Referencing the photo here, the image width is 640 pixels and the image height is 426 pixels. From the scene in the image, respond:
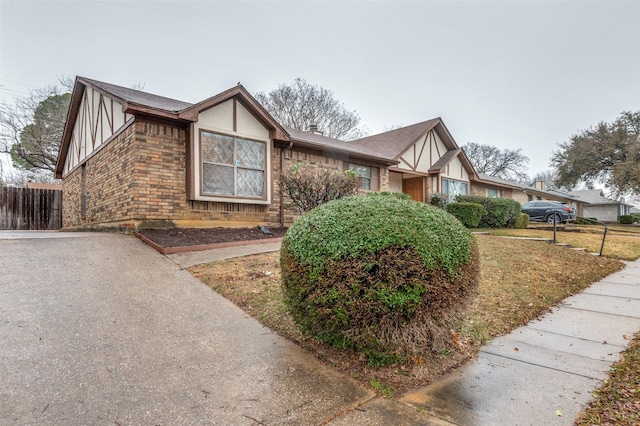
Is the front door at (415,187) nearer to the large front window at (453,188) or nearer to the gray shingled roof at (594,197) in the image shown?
the large front window at (453,188)

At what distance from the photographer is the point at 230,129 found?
8688 mm

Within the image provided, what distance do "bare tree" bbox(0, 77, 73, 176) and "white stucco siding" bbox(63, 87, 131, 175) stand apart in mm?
7585

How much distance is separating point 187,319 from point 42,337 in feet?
3.83

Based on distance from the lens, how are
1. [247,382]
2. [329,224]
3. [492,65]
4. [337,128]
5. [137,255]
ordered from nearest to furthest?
[247,382], [329,224], [137,255], [492,65], [337,128]

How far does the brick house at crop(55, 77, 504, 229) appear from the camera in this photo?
7.65 metres

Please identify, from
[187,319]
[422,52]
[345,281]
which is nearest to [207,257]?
[187,319]

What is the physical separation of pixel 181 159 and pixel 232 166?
1.27 metres

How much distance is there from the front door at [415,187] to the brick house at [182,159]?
4.73m

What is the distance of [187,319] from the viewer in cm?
336

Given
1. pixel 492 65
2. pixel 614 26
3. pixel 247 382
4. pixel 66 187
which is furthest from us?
pixel 66 187

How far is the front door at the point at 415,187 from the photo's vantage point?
1619 centimetres

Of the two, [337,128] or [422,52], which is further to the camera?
[337,128]

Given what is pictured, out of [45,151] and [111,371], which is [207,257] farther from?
[45,151]

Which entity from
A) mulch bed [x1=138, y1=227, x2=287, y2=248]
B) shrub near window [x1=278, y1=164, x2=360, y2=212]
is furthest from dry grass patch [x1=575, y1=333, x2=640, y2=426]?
shrub near window [x1=278, y1=164, x2=360, y2=212]
